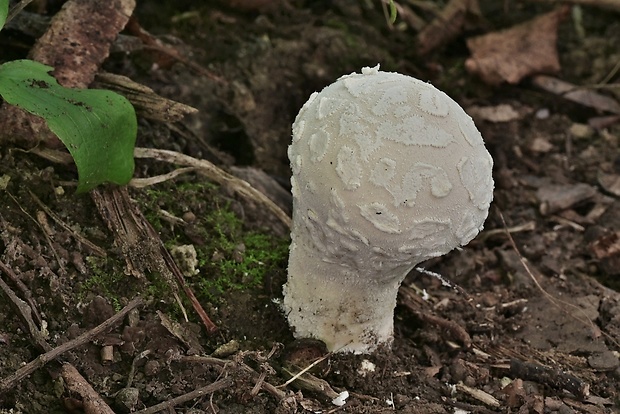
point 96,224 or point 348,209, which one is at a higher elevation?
point 348,209

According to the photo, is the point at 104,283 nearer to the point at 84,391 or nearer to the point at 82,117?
the point at 84,391

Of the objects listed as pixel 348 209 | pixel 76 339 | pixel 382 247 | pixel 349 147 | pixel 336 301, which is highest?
pixel 349 147

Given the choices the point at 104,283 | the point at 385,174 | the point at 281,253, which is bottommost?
the point at 281,253

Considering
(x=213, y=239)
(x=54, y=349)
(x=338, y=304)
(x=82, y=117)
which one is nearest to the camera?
(x=54, y=349)

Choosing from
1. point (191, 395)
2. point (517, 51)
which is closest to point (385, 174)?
point (191, 395)

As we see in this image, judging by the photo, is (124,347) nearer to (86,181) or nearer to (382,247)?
(86,181)

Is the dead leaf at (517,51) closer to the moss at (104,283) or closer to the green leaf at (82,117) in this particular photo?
the green leaf at (82,117)

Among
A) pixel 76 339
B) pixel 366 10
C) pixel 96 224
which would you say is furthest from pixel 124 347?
pixel 366 10
